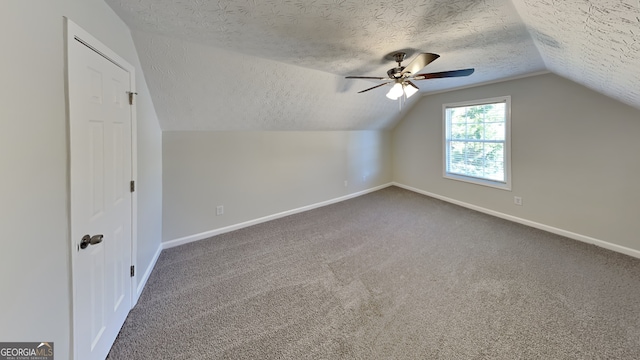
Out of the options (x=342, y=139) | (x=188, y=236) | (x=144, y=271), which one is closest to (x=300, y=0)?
(x=144, y=271)

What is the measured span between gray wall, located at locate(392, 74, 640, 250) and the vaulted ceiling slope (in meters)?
0.36

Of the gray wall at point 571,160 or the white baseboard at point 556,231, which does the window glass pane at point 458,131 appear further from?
the white baseboard at point 556,231

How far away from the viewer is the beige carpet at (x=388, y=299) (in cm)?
161

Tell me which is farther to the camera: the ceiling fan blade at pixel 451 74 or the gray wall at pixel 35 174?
the ceiling fan blade at pixel 451 74

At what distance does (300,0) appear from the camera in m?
1.52

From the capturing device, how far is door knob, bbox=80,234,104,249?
1.27m

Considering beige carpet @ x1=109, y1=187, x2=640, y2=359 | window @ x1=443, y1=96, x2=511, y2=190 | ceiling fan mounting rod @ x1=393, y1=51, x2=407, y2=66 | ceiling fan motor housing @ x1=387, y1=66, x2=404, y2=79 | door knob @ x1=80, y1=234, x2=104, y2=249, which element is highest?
ceiling fan mounting rod @ x1=393, y1=51, x2=407, y2=66

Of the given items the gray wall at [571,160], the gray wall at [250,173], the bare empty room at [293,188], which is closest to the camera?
the bare empty room at [293,188]

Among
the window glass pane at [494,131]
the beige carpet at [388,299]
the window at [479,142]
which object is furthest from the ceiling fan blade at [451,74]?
the window glass pane at [494,131]

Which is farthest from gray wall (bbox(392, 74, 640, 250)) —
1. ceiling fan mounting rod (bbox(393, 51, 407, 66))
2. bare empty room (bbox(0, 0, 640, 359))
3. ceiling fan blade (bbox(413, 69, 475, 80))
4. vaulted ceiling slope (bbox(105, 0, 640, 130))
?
ceiling fan mounting rod (bbox(393, 51, 407, 66))

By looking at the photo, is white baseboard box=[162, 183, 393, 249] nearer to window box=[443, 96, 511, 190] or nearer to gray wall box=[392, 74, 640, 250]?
window box=[443, 96, 511, 190]

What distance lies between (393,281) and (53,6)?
2931mm

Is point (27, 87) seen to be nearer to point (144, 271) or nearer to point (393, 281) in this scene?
point (144, 271)

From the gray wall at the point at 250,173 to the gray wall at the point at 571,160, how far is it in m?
2.54
